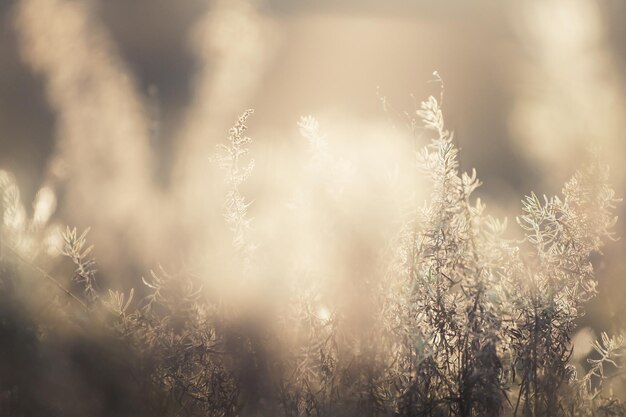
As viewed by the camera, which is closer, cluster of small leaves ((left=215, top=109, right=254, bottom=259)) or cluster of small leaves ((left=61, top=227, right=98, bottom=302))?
cluster of small leaves ((left=61, top=227, right=98, bottom=302))

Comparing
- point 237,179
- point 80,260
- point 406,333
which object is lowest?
point 406,333

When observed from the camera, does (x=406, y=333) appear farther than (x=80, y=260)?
No

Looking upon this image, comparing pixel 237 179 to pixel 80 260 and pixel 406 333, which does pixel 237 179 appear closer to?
pixel 80 260

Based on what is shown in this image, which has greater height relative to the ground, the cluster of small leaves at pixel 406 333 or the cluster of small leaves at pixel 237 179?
the cluster of small leaves at pixel 237 179

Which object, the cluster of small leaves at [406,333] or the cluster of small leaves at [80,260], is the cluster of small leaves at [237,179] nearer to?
the cluster of small leaves at [406,333]

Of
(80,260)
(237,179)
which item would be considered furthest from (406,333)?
(80,260)

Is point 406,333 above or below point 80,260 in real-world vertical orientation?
below

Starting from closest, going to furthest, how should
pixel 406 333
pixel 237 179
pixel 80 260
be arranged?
pixel 406 333, pixel 80 260, pixel 237 179

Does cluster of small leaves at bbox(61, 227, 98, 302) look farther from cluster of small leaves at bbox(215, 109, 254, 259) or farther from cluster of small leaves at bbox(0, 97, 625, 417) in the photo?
cluster of small leaves at bbox(215, 109, 254, 259)

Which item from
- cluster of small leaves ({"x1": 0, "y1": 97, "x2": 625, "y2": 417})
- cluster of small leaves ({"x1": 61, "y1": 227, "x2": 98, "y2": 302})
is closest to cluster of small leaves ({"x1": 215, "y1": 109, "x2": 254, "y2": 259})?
cluster of small leaves ({"x1": 0, "y1": 97, "x2": 625, "y2": 417})

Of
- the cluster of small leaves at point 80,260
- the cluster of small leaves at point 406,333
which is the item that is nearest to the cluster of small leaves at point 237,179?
the cluster of small leaves at point 406,333

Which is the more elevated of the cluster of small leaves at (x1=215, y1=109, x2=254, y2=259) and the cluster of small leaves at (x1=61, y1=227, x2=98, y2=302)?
the cluster of small leaves at (x1=215, y1=109, x2=254, y2=259)

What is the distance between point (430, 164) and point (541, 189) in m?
4.73

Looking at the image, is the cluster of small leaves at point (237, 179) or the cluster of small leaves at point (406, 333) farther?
the cluster of small leaves at point (237, 179)
